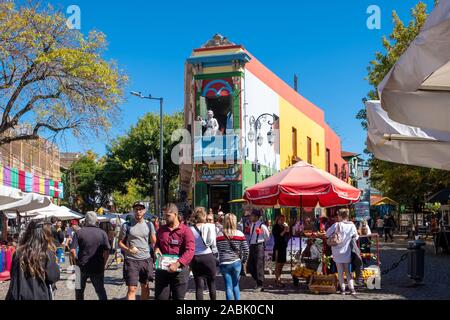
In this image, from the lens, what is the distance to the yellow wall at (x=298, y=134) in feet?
98.5

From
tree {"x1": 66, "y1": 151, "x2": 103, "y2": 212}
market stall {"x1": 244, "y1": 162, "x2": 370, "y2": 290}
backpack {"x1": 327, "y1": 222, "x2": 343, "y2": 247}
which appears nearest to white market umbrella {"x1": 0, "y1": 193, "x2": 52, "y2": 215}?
market stall {"x1": 244, "y1": 162, "x2": 370, "y2": 290}

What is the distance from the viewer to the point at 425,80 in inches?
126

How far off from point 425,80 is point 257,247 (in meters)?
8.13

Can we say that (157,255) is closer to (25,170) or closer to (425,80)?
(425,80)

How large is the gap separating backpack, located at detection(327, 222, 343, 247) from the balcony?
13.2 metres

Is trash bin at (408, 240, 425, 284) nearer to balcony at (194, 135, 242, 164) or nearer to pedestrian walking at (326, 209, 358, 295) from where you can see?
pedestrian walking at (326, 209, 358, 295)

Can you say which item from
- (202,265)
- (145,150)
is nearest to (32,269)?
(202,265)

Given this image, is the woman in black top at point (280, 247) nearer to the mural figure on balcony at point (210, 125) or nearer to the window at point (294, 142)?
the mural figure on balcony at point (210, 125)

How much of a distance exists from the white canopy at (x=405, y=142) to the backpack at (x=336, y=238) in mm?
5497

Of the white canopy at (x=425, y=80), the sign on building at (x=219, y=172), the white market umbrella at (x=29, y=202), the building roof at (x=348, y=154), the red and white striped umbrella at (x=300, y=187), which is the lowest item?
the white market umbrella at (x=29, y=202)

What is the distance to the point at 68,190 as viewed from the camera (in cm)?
6369

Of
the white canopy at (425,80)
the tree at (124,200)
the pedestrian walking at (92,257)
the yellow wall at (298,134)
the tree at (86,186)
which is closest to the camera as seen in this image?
the white canopy at (425,80)

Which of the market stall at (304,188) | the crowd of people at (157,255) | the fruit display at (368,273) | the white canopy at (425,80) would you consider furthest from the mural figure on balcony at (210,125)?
the white canopy at (425,80)
